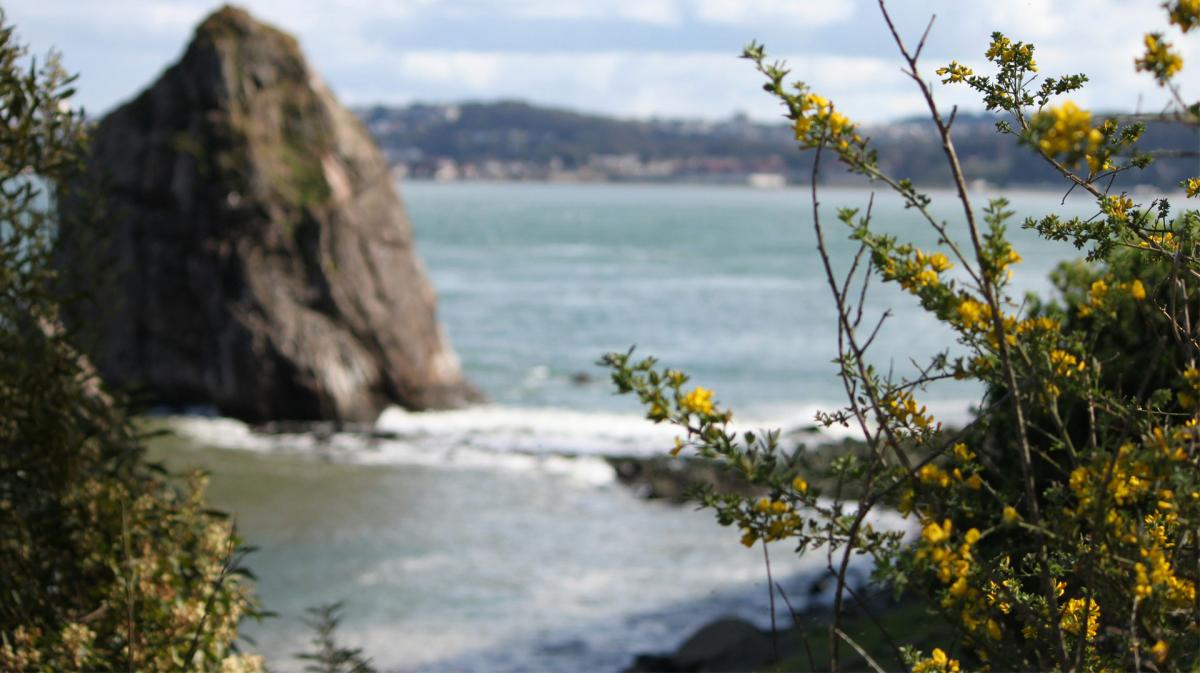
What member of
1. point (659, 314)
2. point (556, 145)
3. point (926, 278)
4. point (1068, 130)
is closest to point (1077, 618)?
point (926, 278)

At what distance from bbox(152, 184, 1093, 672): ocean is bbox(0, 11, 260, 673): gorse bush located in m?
1.27

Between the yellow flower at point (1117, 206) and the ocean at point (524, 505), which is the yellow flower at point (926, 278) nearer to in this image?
the ocean at point (524, 505)

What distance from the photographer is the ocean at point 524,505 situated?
12.1 metres

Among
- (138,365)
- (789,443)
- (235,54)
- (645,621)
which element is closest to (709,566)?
(645,621)

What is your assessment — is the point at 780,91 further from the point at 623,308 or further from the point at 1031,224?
the point at 623,308

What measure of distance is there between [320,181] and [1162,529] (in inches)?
867

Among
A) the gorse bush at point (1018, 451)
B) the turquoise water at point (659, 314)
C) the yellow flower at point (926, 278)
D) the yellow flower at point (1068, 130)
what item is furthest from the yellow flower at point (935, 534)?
the turquoise water at point (659, 314)

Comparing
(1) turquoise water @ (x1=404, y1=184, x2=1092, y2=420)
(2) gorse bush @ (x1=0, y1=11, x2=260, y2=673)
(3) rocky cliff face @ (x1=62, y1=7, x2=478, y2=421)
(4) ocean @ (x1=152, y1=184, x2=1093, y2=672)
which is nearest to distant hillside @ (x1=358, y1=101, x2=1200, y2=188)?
(1) turquoise water @ (x1=404, y1=184, x2=1092, y2=420)

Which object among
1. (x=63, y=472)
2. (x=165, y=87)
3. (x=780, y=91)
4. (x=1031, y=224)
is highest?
(x=165, y=87)

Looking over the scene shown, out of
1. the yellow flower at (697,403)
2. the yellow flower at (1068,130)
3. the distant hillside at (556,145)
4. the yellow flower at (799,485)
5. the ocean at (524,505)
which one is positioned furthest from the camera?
the distant hillside at (556,145)

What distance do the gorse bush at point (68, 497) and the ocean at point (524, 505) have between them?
1273 mm

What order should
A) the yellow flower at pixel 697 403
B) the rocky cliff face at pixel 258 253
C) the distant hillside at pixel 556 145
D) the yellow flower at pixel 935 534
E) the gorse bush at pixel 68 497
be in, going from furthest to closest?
1. the distant hillside at pixel 556 145
2. the rocky cliff face at pixel 258 253
3. the gorse bush at pixel 68 497
4. the yellow flower at pixel 697 403
5. the yellow flower at pixel 935 534

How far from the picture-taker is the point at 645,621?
488 inches

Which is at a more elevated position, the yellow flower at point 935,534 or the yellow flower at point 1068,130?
the yellow flower at point 1068,130
